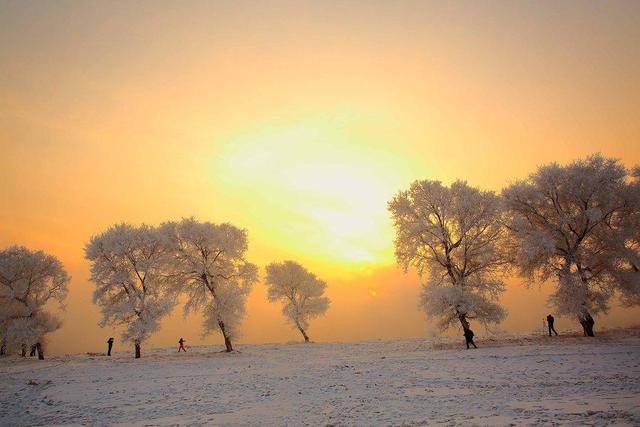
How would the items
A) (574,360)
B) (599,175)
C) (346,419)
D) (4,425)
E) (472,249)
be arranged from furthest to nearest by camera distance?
1. (472,249)
2. (599,175)
3. (574,360)
4. (4,425)
5. (346,419)

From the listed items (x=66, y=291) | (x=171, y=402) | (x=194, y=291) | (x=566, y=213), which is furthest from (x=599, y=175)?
(x=66, y=291)

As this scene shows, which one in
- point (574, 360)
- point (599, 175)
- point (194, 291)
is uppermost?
point (599, 175)

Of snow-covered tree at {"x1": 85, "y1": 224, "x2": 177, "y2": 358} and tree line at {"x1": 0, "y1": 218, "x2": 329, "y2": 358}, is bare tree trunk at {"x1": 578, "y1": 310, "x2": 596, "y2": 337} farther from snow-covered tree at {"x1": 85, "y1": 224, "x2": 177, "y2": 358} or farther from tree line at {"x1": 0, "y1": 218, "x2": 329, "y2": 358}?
snow-covered tree at {"x1": 85, "y1": 224, "x2": 177, "y2": 358}

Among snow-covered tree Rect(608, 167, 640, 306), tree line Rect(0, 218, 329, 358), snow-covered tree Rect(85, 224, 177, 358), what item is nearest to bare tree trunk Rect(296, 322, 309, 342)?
tree line Rect(0, 218, 329, 358)

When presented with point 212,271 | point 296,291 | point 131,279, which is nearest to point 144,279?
point 131,279

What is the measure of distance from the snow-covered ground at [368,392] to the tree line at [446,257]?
711 centimetres

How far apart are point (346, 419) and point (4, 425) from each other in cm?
1289

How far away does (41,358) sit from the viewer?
4003 centimetres

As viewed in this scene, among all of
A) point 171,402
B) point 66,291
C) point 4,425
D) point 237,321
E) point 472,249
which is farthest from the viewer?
point 66,291

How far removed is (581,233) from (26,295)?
2277 inches

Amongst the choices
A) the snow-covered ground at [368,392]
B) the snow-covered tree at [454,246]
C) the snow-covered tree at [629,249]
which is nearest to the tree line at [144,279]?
the snow-covered ground at [368,392]

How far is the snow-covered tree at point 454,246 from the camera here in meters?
32.5

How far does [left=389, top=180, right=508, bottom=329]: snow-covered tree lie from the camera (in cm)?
3247

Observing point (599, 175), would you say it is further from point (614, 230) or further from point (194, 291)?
point (194, 291)
